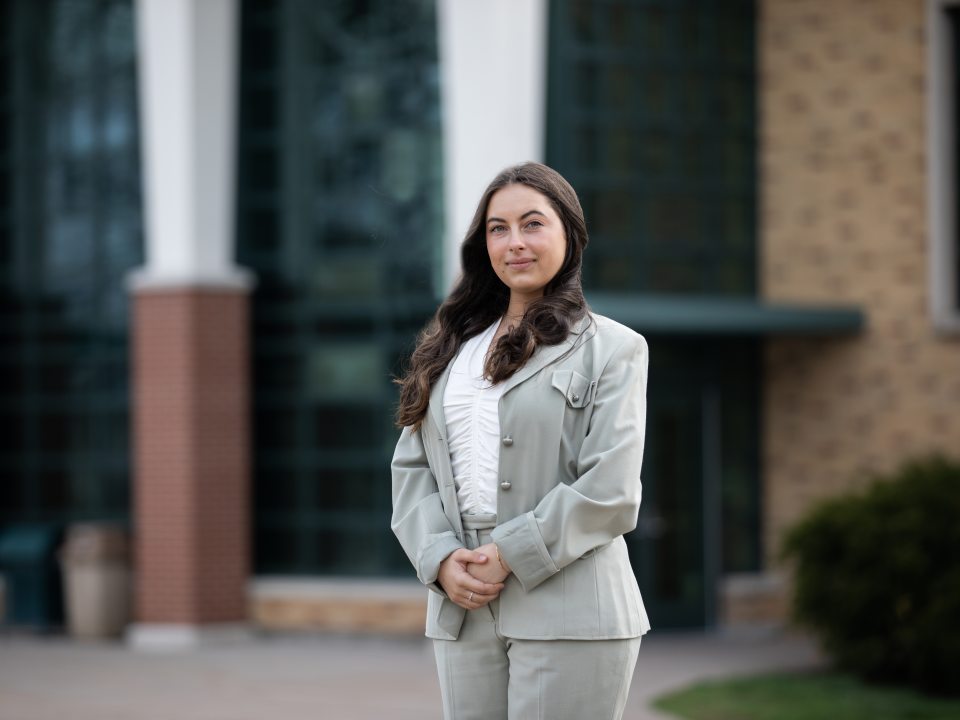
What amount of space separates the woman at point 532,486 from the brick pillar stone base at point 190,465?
9786mm

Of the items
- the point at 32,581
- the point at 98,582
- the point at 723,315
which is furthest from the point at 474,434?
the point at 32,581

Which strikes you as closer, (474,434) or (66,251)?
(474,434)

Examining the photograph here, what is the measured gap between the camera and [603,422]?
3393 mm

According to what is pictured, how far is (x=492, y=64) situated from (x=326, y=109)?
79.9 inches

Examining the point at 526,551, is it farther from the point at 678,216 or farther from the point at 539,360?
the point at 678,216

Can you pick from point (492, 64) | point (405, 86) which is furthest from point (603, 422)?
point (405, 86)

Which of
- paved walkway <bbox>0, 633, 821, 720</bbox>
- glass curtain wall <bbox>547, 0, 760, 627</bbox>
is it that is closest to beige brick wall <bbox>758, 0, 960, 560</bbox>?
glass curtain wall <bbox>547, 0, 760, 627</bbox>

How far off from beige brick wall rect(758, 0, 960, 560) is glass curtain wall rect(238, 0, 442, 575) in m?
3.42

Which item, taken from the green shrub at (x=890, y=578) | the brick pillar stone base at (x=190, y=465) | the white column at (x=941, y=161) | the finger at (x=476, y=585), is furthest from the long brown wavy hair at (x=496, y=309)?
the white column at (x=941, y=161)

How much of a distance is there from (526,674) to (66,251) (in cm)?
1228

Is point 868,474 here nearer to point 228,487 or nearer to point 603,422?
point 228,487

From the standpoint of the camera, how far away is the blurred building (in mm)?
13156

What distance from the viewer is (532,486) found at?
11.2 ft

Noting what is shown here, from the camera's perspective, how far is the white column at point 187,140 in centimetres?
1316
